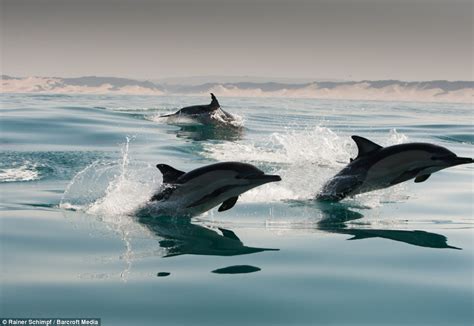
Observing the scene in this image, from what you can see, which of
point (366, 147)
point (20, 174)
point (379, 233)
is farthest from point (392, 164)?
point (20, 174)

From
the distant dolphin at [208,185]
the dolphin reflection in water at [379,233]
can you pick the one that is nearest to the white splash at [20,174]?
the distant dolphin at [208,185]

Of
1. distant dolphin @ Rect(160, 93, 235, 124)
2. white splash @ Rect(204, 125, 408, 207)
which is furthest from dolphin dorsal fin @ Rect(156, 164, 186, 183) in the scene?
distant dolphin @ Rect(160, 93, 235, 124)

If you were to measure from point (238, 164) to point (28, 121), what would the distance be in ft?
67.5

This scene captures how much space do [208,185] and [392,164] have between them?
358cm

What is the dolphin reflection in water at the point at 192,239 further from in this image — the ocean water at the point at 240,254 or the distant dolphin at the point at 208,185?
the distant dolphin at the point at 208,185

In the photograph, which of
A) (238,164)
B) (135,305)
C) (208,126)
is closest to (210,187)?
(238,164)

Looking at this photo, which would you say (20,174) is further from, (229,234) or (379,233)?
(379,233)

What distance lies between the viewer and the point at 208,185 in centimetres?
981

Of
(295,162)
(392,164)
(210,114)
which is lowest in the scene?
(295,162)

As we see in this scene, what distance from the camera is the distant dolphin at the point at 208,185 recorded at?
9727 mm

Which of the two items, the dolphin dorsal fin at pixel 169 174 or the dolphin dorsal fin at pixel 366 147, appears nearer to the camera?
the dolphin dorsal fin at pixel 169 174

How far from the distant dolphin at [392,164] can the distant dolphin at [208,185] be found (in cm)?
256

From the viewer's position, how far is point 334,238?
8.95 meters

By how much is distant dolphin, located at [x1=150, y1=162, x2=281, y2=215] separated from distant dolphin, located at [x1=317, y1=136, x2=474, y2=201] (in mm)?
2564
